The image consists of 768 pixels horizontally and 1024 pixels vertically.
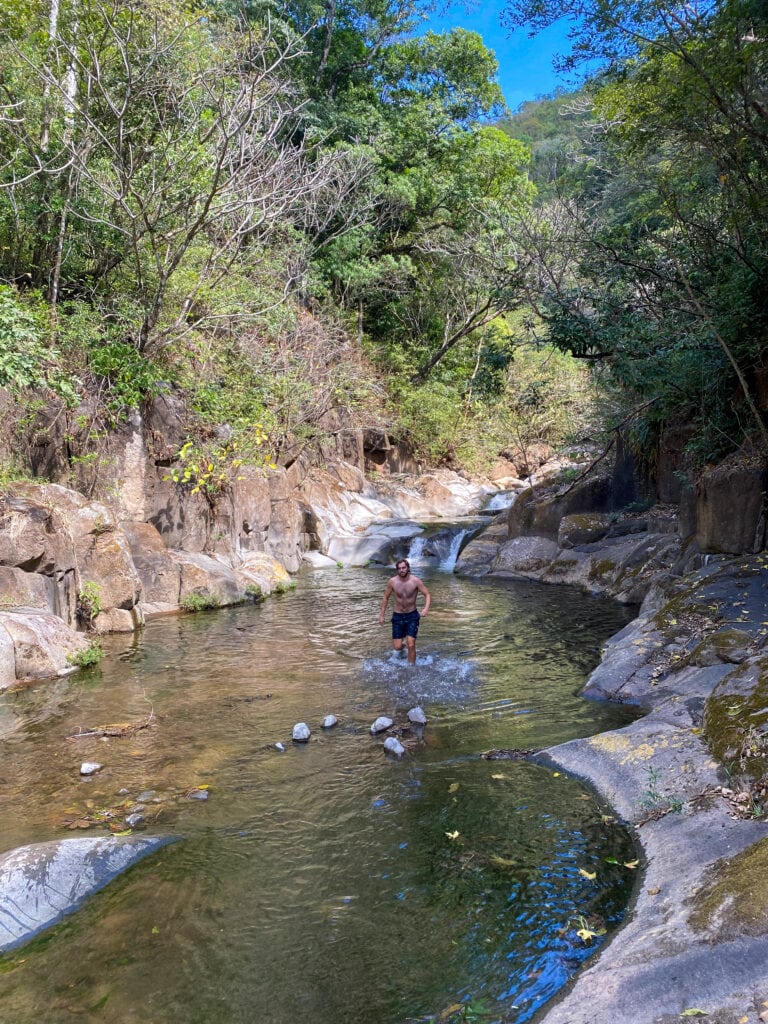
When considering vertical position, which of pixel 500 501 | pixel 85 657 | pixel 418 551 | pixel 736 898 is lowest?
pixel 85 657

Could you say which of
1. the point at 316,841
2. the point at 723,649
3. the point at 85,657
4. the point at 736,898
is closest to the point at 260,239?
the point at 85,657

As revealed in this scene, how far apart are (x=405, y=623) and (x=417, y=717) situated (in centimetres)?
232

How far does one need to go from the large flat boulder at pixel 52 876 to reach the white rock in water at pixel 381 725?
2.65 m

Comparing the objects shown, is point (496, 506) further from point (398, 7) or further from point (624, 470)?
point (398, 7)

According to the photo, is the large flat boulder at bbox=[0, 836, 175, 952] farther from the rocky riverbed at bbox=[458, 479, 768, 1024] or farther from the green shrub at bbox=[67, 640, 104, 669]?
the green shrub at bbox=[67, 640, 104, 669]

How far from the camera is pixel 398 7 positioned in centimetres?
2672

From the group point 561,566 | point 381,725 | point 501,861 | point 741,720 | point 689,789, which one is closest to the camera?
point 501,861

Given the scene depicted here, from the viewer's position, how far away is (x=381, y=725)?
749 centimetres

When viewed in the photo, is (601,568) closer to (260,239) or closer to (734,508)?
(734,508)

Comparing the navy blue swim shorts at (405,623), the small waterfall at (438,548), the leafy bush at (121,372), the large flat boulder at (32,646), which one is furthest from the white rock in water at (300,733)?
the small waterfall at (438,548)

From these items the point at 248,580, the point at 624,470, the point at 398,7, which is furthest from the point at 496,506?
the point at 398,7

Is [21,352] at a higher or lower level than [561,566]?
higher

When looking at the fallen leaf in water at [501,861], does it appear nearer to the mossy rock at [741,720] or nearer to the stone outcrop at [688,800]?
the stone outcrop at [688,800]

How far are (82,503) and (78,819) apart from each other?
7.20 meters
